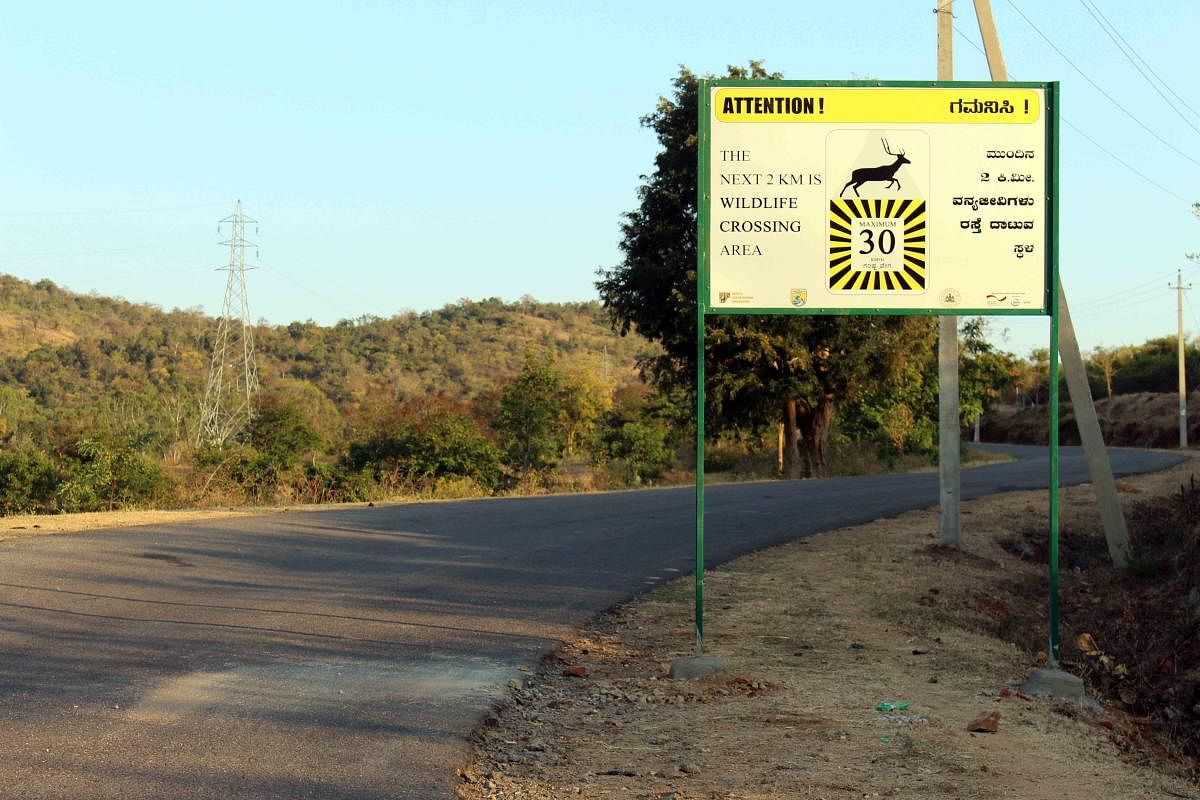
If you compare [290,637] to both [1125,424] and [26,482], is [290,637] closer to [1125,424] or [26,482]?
[26,482]

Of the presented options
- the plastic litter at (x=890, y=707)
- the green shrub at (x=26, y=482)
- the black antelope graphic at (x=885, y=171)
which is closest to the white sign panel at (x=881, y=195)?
the black antelope graphic at (x=885, y=171)

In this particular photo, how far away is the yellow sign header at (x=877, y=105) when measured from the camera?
8.50 m

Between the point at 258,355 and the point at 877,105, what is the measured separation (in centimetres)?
7629

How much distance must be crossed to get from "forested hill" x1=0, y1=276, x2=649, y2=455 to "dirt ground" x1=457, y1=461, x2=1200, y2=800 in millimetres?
30145

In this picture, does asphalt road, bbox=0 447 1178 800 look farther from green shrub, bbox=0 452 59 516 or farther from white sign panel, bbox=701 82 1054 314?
green shrub, bbox=0 452 59 516

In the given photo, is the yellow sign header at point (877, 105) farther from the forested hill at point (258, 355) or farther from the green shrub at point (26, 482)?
the forested hill at point (258, 355)

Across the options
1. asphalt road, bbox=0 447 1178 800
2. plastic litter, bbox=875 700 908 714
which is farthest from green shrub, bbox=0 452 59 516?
plastic litter, bbox=875 700 908 714

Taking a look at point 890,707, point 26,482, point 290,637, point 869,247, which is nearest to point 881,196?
point 869,247

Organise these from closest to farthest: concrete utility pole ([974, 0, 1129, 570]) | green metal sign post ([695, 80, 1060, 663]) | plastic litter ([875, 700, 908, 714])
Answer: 1. plastic litter ([875, 700, 908, 714])
2. green metal sign post ([695, 80, 1060, 663])
3. concrete utility pole ([974, 0, 1129, 570])

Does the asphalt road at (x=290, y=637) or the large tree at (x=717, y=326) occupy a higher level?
the large tree at (x=717, y=326)

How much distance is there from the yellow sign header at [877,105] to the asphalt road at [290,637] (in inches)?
160

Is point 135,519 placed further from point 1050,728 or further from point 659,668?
point 1050,728

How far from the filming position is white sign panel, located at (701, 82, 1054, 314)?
27.8ft

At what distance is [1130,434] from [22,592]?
68525 millimetres
